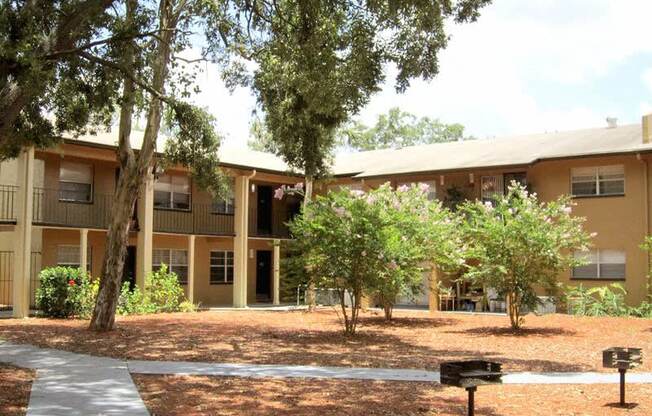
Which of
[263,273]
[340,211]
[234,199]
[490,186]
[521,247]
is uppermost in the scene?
[490,186]

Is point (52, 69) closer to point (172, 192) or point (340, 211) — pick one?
point (340, 211)

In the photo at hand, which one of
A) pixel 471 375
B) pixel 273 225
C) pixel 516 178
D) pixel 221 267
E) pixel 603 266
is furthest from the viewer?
pixel 273 225

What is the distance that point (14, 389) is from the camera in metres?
8.96

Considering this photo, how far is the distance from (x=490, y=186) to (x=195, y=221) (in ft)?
37.4

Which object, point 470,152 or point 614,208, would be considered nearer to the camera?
point 614,208

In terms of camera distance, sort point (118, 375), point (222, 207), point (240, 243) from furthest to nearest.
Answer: point (222, 207) → point (240, 243) → point (118, 375)

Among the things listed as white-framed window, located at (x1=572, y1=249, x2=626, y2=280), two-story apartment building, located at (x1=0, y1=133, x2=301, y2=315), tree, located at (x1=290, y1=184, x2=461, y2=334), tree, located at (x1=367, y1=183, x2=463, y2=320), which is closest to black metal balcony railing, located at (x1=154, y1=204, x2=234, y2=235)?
two-story apartment building, located at (x1=0, y1=133, x2=301, y2=315)

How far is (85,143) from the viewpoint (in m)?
21.5

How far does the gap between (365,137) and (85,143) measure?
136 feet

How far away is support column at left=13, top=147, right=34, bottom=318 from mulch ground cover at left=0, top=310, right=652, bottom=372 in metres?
1.22

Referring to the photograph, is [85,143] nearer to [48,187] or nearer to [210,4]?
[48,187]

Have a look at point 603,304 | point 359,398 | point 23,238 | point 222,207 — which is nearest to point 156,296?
point 23,238

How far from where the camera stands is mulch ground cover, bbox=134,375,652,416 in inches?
319

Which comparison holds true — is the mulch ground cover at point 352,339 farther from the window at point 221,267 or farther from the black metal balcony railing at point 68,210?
the window at point 221,267
